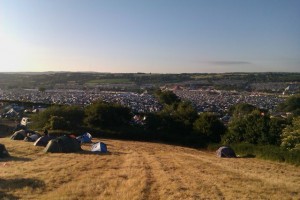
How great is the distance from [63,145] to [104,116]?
1065 inches

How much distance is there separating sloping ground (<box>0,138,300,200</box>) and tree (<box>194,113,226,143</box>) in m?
23.8

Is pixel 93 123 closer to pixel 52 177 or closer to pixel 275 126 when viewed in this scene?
pixel 275 126

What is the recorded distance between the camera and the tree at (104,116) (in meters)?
64.6

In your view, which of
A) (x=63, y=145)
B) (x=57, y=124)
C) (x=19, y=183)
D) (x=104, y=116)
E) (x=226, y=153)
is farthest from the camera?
(x=104, y=116)

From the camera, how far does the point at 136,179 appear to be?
79.4 ft

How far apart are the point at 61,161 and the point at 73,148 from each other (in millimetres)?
7470

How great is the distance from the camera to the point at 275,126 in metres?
49.1

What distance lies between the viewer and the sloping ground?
2019 centimetres

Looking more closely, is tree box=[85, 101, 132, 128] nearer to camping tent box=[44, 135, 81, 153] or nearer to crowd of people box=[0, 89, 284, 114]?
camping tent box=[44, 135, 81, 153]

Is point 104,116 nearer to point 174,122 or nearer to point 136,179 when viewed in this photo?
point 174,122

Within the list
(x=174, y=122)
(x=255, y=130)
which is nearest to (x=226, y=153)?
(x=255, y=130)

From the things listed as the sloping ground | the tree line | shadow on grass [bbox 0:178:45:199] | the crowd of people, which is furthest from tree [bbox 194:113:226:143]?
the crowd of people

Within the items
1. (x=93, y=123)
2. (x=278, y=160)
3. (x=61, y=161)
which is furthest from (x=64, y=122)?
(x=278, y=160)

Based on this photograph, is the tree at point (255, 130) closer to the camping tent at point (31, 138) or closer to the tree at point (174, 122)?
the tree at point (174, 122)
